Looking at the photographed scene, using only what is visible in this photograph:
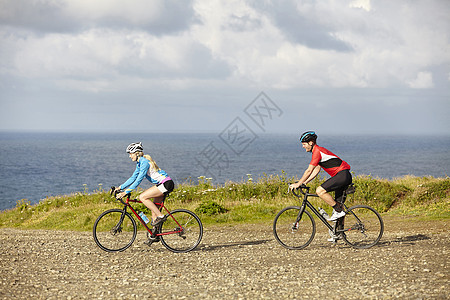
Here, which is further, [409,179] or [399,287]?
[409,179]

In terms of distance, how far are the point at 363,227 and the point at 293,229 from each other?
1.67 m

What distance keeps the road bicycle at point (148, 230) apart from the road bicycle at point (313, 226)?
2.09 metres

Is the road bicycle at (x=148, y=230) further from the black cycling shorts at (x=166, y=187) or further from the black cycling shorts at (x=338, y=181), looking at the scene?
the black cycling shorts at (x=338, y=181)

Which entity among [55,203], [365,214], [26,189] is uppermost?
[365,214]

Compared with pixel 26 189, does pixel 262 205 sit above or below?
above

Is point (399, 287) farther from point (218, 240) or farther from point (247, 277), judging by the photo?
point (218, 240)

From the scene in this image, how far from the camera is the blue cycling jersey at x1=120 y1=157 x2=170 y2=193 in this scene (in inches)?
397

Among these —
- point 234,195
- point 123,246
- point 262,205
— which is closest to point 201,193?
point 234,195

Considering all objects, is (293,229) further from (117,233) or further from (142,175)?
(117,233)

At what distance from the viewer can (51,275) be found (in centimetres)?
870

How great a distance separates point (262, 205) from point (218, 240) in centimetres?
638

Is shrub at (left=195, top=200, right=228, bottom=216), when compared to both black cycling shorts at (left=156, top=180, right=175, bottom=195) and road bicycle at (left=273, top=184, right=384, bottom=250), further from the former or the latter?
black cycling shorts at (left=156, top=180, right=175, bottom=195)

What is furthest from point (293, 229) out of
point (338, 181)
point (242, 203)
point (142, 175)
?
point (242, 203)

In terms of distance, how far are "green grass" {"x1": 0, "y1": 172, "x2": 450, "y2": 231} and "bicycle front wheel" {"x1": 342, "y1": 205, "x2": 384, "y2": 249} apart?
5.45 m
